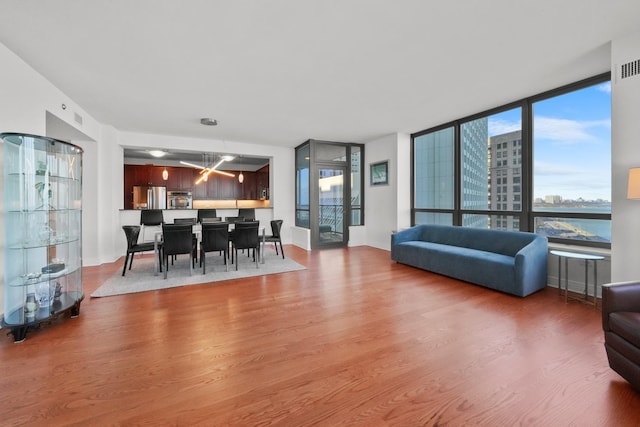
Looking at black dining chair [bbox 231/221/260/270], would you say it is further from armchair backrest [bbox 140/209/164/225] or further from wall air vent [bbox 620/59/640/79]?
wall air vent [bbox 620/59/640/79]

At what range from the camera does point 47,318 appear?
2486 millimetres

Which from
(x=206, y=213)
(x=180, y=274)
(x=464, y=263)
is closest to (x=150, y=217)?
(x=206, y=213)

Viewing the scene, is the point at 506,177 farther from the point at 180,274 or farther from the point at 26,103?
the point at 26,103

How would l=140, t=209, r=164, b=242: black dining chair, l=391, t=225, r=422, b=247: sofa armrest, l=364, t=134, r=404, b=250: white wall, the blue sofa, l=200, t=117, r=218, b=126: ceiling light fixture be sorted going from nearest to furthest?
the blue sofa < l=200, t=117, r=218, b=126: ceiling light fixture < l=391, t=225, r=422, b=247: sofa armrest < l=140, t=209, r=164, b=242: black dining chair < l=364, t=134, r=404, b=250: white wall

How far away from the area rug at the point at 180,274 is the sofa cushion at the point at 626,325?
3765 millimetres

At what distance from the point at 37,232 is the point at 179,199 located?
6491mm

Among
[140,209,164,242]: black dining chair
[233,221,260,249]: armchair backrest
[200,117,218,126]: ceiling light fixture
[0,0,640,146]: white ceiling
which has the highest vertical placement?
[200,117,218,126]: ceiling light fixture

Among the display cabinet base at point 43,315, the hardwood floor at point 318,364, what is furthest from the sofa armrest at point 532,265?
the display cabinet base at point 43,315

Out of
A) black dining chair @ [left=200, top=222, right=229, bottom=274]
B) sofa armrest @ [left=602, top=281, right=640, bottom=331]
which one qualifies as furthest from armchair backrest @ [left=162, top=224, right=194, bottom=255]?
sofa armrest @ [left=602, top=281, right=640, bottom=331]

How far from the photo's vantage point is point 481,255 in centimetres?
389

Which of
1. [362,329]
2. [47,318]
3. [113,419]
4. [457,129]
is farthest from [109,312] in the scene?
[457,129]

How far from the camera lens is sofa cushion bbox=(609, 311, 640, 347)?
1.62 m

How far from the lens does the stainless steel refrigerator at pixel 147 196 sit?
27.7ft

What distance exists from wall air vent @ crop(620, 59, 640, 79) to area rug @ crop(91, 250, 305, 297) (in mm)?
4595
